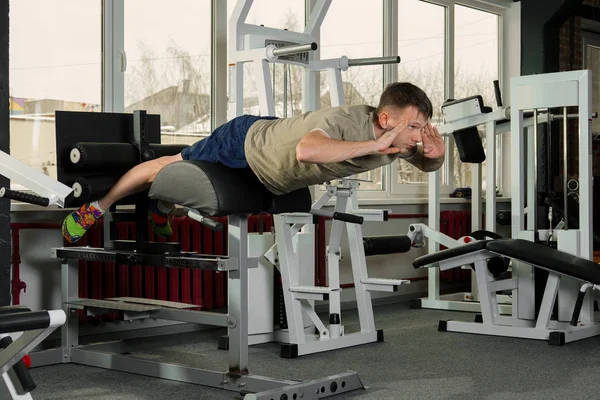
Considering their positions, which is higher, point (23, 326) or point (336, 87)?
point (336, 87)

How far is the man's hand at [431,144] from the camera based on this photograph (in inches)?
117

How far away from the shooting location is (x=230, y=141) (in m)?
3.00

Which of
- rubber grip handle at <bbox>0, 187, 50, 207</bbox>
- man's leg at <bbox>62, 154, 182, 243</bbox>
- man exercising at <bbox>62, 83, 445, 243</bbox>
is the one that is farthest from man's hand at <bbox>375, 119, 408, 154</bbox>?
rubber grip handle at <bbox>0, 187, 50, 207</bbox>

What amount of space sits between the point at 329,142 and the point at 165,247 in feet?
3.20

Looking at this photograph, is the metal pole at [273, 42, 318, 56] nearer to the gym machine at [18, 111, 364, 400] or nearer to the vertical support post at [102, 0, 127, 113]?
the gym machine at [18, 111, 364, 400]

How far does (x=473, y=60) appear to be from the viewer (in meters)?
6.81

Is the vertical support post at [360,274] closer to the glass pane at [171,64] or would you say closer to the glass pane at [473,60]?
the glass pane at [171,64]

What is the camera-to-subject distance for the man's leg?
10.5ft

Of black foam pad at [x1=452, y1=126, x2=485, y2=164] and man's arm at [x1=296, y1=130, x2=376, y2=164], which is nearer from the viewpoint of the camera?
man's arm at [x1=296, y1=130, x2=376, y2=164]

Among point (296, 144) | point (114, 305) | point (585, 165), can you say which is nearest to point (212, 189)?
point (296, 144)

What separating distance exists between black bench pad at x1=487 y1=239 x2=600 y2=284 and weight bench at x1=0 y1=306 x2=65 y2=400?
287 centimetres

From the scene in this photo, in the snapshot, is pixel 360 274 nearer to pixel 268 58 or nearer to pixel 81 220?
pixel 268 58

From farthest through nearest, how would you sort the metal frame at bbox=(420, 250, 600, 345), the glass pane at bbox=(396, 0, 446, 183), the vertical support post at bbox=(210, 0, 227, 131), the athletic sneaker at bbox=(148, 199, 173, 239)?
1. the glass pane at bbox=(396, 0, 446, 183)
2. the vertical support post at bbox=(210, 0, 227, 131)
3. the metal frame at bbox=(420, 250, 600, 345)
4. the athletic sneaker at bbox=(148, 199, 173, 239)

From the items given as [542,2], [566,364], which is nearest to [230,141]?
[566,364]
